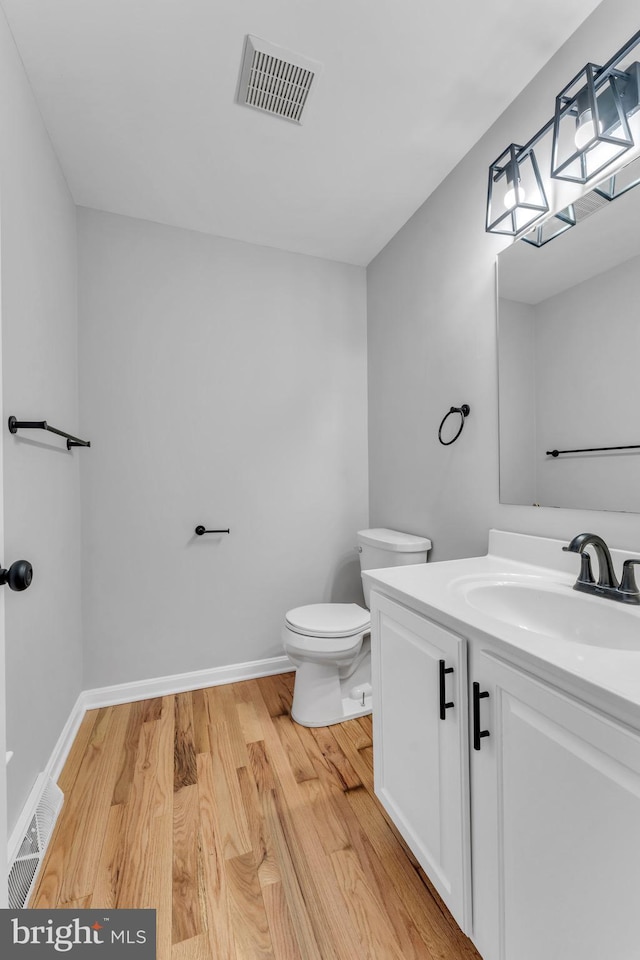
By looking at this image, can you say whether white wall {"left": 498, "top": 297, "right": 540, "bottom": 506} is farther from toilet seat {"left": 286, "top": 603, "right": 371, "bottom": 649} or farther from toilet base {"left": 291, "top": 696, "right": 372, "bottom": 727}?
toilet base {"left": 291, "top": 696, "right": 372, "bottom": 727}

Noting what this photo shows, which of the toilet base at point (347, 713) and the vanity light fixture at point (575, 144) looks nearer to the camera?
the vanity light fixture at point (575, 144)

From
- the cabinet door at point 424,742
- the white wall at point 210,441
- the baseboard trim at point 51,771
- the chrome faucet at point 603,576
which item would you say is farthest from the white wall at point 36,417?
the chrome faucet at point 603,576

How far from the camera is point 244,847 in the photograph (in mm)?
1242

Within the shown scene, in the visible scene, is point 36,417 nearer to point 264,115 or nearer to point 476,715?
point 264,115

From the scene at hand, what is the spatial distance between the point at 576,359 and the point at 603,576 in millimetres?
638

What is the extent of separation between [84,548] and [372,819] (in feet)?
5.45

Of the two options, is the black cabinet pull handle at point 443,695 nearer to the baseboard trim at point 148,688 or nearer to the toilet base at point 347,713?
the toilet base at point 347,713

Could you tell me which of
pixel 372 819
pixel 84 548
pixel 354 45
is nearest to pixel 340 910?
pixel 372 819

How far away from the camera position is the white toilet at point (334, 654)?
70.7 inches

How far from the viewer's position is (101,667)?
2061mm

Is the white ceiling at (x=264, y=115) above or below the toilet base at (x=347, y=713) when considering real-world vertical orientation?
above

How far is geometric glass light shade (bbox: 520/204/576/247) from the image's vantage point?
127 centimetres

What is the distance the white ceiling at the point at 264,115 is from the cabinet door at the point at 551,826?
1.76m

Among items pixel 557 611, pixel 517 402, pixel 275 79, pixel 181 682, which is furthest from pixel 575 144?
pixel 181 682
